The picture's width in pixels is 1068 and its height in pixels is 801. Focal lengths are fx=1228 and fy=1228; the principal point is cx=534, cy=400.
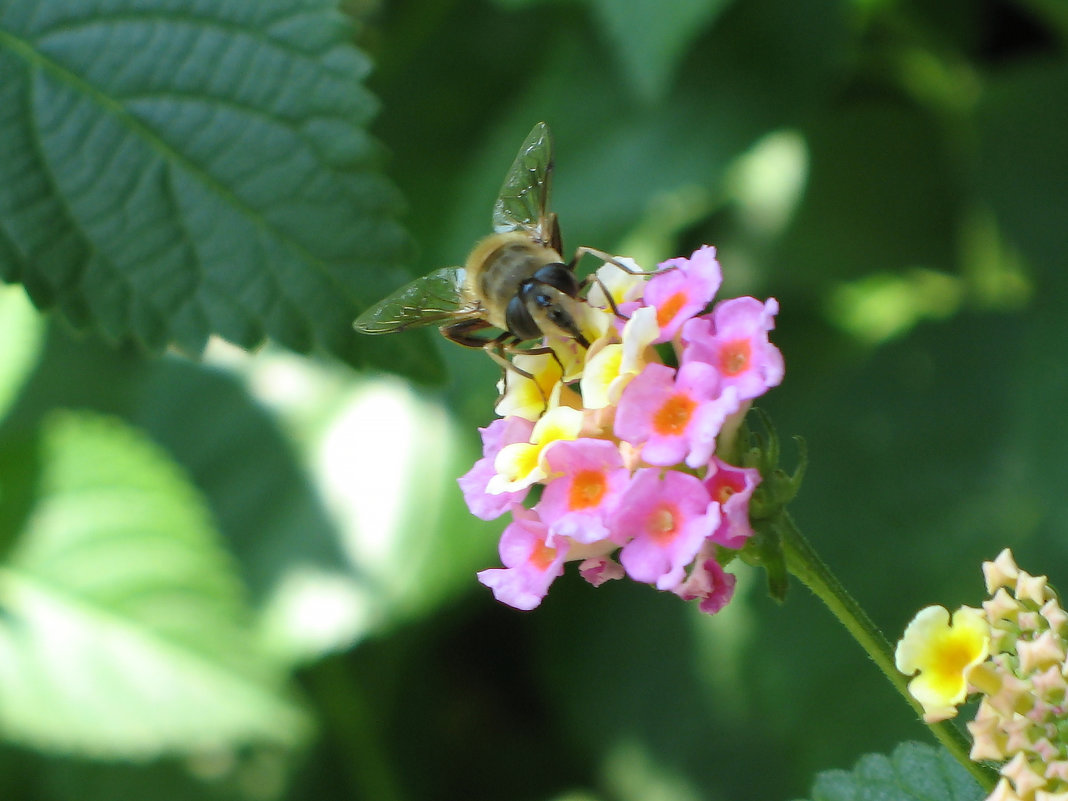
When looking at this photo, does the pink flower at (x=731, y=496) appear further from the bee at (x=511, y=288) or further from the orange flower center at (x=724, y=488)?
the bee at (x=511, y=288)

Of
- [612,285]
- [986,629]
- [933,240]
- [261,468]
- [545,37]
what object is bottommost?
[986,629]

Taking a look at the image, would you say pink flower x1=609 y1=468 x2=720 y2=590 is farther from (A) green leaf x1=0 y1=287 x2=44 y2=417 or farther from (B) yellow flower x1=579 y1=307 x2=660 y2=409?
(A) green leaf x1=0 y1=287 x2=44 y2=417

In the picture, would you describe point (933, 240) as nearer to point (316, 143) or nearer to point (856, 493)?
point (856, 493)

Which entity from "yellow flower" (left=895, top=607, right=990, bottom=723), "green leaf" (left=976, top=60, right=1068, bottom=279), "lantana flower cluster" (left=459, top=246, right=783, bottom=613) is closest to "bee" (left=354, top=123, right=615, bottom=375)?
"lantana flower cluster" (left=459, top=246, right=783, bottom=613)

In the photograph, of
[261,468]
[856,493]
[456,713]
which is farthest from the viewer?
[456,713]

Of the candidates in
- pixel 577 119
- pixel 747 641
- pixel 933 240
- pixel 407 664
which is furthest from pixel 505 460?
pixel 933 240

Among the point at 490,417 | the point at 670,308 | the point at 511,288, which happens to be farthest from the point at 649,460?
the point at 490,417

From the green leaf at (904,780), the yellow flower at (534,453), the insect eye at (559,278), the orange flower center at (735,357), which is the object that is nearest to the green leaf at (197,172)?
the insect eye at (559,278)
